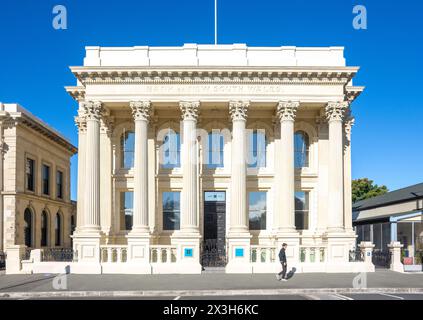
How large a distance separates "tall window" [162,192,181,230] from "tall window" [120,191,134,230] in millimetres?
1866

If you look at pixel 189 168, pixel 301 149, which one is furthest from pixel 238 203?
pixel 301 149

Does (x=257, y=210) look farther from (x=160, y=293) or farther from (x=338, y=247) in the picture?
(x=160, y=293)

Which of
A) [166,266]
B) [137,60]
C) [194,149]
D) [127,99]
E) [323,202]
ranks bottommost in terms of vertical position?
[166,266]

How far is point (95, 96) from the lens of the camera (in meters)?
27.4

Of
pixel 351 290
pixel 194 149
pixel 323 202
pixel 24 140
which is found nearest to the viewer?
pixel 351 290

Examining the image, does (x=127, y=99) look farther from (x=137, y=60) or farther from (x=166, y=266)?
(x=166, y=266)

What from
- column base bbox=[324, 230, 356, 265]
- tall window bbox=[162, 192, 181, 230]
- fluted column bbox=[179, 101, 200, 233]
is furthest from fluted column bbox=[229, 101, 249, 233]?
tall window bbox=[162, 192, 181, 230]

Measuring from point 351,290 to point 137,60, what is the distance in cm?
1632

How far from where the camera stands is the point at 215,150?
30.7 metres

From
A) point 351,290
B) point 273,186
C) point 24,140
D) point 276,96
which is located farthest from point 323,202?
point 24,140

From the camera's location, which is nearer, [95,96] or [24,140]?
[95,96]

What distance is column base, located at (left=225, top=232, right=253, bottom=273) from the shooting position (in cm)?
2558

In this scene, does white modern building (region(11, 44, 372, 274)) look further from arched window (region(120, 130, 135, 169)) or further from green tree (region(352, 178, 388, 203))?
green tree (region(352, 178, 388, 203))

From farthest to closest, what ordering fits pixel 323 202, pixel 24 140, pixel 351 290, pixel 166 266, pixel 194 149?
1. pixel 24 140
2. pixel 323 202
3. pixel 194 149
4. pixel 166 266
5. pixel 351 290
